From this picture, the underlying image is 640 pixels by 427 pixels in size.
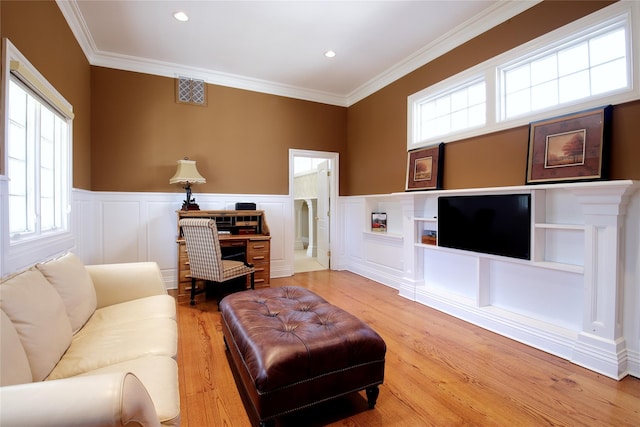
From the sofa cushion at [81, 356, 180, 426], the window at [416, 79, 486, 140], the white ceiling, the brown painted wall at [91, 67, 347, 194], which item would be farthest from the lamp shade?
the window at [416, 79, 486, 140]

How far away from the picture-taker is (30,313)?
4.28ft

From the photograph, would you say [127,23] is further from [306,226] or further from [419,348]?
[306,226]

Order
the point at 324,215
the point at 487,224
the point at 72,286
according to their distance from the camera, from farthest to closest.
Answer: the point at 324,215 < the point at 487,224 < the point at 72,286

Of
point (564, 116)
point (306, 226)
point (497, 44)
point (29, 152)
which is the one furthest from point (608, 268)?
point (306, 226)

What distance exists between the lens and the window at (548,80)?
88.2 inches

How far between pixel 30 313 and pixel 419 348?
8.23 ft

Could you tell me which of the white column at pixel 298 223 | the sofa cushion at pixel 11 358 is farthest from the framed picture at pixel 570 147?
the white column at pixel 298 223

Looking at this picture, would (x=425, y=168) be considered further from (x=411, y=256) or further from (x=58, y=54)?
(x=58, y=54)

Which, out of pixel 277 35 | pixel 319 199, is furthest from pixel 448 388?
pixel 319 199

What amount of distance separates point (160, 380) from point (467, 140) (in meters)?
3.43

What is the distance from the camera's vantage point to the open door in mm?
5648

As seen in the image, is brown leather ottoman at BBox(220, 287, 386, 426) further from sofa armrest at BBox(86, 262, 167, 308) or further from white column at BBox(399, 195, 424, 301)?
white column at BBox(399, 195, 424, 301)

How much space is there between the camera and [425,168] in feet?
12.5

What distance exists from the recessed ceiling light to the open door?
10.2ft
